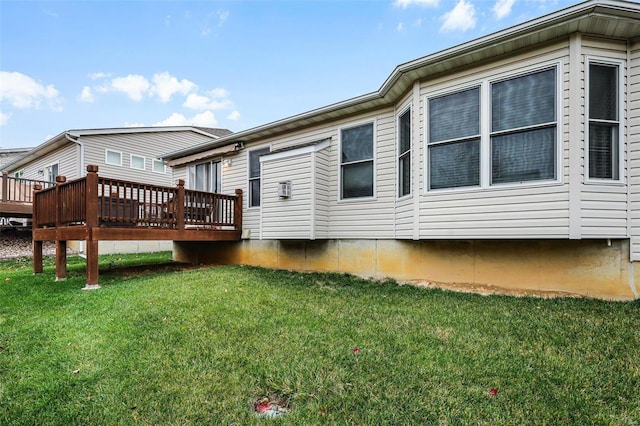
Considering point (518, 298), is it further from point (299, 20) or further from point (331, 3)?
point (299, 20)

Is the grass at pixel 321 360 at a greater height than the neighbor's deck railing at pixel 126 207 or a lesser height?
lesser

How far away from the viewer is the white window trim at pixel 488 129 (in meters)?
4.54

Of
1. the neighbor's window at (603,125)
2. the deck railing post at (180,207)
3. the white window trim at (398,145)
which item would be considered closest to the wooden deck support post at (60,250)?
the deck railing post at (180,207)

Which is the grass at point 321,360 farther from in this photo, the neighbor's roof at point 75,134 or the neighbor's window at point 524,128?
the neighbor's roof at point 75,134

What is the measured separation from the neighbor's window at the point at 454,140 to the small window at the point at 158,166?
46.4 ft

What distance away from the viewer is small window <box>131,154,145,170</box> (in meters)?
15.2

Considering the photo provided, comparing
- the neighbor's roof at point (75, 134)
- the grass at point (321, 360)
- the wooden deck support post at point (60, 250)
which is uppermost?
the neighbor's roof at point (75, 134)

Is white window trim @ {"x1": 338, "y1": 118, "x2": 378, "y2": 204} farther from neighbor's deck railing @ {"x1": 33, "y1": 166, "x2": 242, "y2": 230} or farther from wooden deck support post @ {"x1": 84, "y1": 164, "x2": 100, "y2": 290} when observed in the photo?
wooden deck support post @ {"x1": 84, "y1": 164, "x2": 100, "y2": 290}

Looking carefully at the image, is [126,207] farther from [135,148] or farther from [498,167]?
[135,148]

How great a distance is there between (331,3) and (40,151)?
567 inches

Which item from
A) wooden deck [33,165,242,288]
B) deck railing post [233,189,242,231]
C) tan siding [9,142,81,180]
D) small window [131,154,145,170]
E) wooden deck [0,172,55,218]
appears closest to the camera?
wooden deck [33,165,242,288]

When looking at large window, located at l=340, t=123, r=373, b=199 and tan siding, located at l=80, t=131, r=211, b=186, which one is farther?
tan siding, located at l=80, t=131, r=211, b=186

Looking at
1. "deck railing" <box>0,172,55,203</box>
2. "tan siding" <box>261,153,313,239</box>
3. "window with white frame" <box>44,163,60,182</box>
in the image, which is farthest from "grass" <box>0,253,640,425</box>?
"window with white frame" <box>44,163,60,182</box>

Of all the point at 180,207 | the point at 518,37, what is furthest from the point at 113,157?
the point at 518,37
